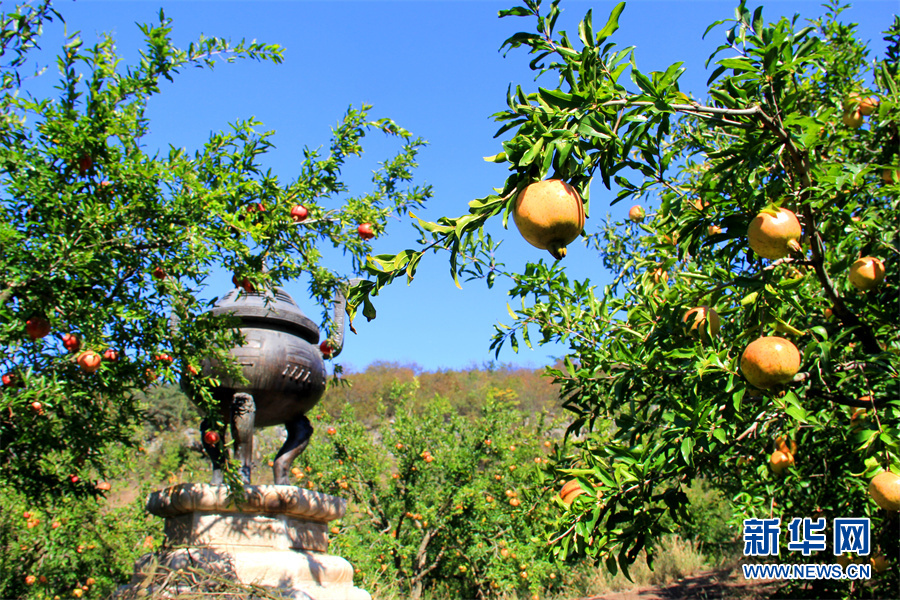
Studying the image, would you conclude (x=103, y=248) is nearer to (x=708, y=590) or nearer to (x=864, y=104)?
(x=864, y=104)

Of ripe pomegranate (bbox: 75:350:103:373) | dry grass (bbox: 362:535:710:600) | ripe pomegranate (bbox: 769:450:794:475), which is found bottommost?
dry grass (bbox: 362:535:710:600)

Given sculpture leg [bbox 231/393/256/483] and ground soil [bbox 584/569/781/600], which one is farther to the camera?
ground soil [bbox 584/569/781/600]

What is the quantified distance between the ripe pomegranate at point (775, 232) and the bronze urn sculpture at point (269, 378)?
297 centimetres

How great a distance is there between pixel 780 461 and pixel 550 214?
8.06 feet

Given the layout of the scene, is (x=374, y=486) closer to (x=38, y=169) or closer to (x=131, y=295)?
(x=131, y=295)

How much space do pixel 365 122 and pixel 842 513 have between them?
4.17 meters

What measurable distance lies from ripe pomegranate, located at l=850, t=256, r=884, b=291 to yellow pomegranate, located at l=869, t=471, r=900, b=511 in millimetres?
799

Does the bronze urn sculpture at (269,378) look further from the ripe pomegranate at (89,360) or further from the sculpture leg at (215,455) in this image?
the ripe pomegranate at (89,360)

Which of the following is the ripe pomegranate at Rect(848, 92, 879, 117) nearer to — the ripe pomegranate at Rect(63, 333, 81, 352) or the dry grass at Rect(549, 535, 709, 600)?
the ripe pomegranate at Rect(63, 333, 81, 352)

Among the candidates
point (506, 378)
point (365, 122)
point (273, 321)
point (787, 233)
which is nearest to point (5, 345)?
point (273, 321)

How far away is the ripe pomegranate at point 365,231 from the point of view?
4.57 m

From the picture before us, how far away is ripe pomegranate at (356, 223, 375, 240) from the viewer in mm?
4570

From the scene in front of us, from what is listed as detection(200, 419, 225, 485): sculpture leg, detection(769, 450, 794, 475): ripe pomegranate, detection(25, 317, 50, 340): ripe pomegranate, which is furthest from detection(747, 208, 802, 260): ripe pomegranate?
detection(25, 317, 50, 340): ripe pomegranate

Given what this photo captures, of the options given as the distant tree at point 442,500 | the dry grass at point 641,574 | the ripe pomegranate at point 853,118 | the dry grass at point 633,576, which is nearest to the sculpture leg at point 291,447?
the distant tree at point 442,500
